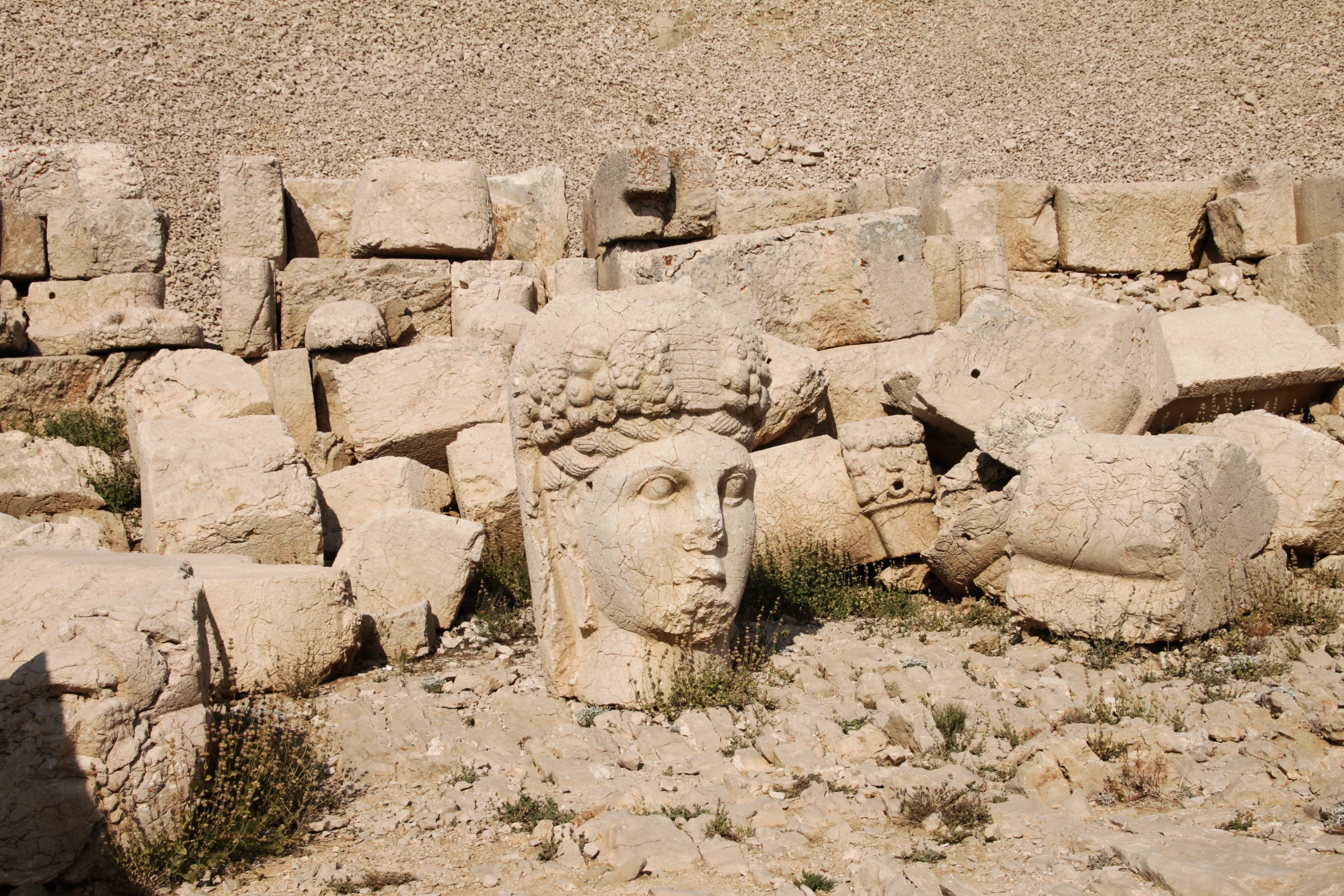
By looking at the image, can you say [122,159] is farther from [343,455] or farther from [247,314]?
[343,455]

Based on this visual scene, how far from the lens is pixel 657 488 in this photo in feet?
13.4

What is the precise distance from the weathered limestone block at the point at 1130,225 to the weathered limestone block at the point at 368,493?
16.4 ft

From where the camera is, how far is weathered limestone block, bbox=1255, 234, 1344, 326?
26.1 feet

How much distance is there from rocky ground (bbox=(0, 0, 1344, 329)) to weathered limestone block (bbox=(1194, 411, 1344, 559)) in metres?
5.85

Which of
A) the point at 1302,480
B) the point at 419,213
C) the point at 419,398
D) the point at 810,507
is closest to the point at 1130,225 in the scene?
the point at 1302,480

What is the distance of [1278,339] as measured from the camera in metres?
6.99

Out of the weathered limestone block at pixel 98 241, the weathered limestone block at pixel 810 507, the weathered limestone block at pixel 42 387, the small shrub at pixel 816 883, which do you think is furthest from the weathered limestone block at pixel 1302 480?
the weathered limestone block at pixel 98 241

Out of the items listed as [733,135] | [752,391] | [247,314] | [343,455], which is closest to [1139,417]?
[752,391]

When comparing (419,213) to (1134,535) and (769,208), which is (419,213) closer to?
(769,208)

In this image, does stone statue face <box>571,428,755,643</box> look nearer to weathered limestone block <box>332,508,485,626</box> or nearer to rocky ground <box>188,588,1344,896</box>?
rocky ground <box>188,588,1344,896</box>

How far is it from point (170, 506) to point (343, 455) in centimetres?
153

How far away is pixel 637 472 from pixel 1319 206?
21.5ft

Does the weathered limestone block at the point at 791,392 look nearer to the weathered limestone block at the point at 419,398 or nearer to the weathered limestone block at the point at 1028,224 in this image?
the weathered limestone block at the point at 419,398

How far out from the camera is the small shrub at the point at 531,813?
3.46 m
